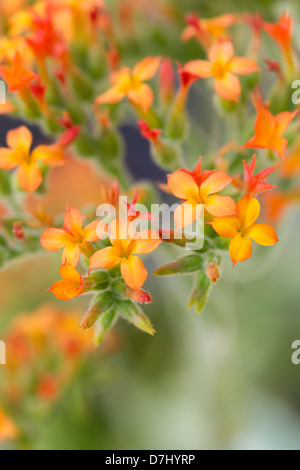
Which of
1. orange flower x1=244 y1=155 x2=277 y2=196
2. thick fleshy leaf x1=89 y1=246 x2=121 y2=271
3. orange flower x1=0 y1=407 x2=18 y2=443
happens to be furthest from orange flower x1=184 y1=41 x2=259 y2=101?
orange flower x1=0 y1=407 x2=18 y2=443

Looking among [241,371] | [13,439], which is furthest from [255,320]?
[13,439]

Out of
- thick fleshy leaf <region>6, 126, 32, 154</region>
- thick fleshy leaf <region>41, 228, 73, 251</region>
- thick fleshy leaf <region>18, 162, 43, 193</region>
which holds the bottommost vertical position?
thick fleshy leaf <region>41, 228, 73, 251</region>

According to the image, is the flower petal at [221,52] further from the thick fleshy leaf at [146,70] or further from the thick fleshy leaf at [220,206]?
the thick fleshy leaf at [220,206]

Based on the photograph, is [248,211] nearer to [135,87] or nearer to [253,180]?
[253,180]

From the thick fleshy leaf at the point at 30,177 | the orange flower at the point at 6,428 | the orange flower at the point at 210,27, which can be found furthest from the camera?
the orange flower at the point at 6,428

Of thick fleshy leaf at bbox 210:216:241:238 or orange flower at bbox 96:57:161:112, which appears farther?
orange flower at bbox 96:57:161:112

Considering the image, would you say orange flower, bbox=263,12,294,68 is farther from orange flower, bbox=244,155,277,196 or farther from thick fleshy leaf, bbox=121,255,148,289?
thick fleshy leaf, bbox=121,255,148,289

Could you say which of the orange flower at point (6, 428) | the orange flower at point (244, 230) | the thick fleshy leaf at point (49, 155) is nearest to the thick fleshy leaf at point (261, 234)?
the orange flower at point (244, 230)
